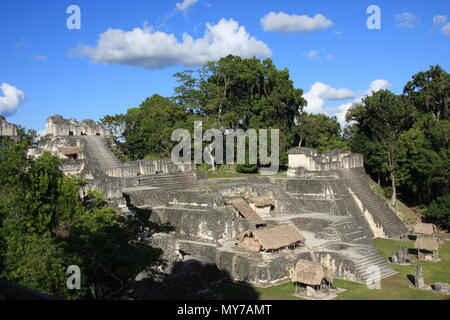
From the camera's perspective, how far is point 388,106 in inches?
1245

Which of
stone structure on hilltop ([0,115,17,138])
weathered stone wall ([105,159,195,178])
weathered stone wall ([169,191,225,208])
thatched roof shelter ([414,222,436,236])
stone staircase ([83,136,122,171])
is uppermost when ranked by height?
stone structure on hilltop ([0,115,17,138])

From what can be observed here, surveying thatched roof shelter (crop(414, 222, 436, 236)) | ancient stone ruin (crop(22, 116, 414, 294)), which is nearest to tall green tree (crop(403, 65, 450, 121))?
ancient stone ruin (crop(22, 116, 414, 294))

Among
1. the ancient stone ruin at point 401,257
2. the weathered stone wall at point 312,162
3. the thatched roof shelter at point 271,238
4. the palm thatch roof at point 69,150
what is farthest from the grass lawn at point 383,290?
the palm thatch roof at point 69,150

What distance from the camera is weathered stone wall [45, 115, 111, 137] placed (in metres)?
30.1

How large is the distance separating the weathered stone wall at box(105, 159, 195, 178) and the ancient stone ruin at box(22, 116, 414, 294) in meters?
0.06

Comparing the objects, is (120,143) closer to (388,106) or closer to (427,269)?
(388,106)

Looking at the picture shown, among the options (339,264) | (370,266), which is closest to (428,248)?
(370,266)

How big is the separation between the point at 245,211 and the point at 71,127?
53.7 ft

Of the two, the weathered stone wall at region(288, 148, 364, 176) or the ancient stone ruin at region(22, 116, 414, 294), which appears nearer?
the ancient stone ruin at region(22, 116, 414, 294)

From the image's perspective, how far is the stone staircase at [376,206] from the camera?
78.3 ft

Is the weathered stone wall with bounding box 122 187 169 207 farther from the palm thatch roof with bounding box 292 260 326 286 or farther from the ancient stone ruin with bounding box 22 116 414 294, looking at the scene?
the palm thatch roof with bounding box 292 260 326 286
